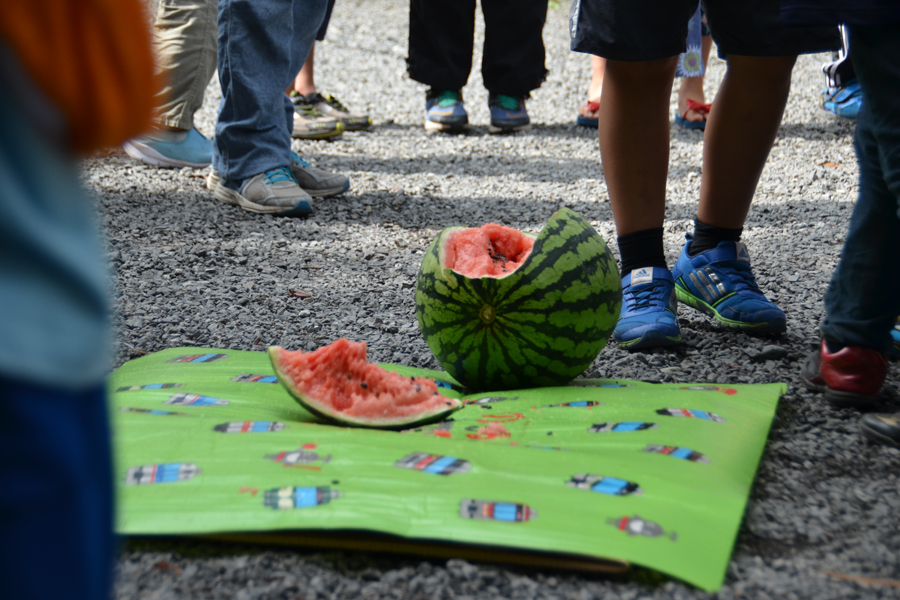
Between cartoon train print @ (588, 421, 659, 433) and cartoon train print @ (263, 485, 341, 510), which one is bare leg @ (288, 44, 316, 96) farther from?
cartoon train print @ (263, 485, 341, 510)

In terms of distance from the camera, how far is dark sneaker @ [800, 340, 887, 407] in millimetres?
1979

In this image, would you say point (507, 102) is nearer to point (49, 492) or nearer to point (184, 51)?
point (184, 51)

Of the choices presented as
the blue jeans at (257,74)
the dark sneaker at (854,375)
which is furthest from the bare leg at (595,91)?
the dark sneaker at (854,375)

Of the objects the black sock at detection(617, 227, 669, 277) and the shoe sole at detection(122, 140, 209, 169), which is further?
the shoe sole at detection(122, 140, 209, 169)

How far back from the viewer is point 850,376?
2.00m

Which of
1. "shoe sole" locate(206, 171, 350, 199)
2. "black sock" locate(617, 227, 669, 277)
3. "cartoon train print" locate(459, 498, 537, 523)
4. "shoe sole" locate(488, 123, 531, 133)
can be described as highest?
"black sock" locate(617, 227, 669, 277)

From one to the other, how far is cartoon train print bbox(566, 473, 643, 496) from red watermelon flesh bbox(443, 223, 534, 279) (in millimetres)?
658

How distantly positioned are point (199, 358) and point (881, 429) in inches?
72.3

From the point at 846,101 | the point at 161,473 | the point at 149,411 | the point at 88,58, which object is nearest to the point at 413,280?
the point at 149,411

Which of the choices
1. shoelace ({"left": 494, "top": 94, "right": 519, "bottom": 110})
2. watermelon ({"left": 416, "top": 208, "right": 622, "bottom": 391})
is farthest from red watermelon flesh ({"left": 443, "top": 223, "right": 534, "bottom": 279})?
shoelace ({"left": 494, "top": 94, "right": 519, "bottom": 110})

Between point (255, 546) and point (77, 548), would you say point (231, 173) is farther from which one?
point (77, 548)

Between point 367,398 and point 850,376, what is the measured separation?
126 centimetres

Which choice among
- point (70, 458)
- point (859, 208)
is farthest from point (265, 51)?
point (70, 458)

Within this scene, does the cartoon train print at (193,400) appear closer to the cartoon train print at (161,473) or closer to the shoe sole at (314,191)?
the cartoon train print at (161,473)
